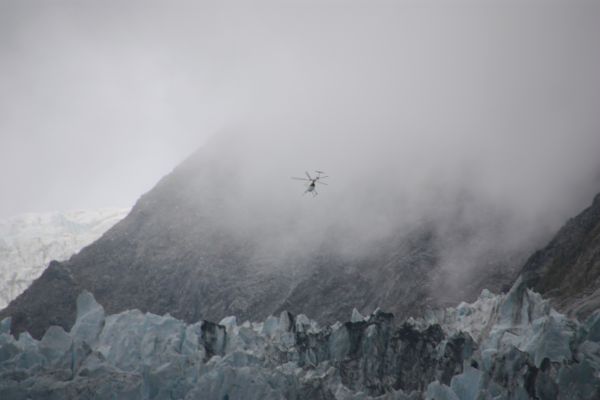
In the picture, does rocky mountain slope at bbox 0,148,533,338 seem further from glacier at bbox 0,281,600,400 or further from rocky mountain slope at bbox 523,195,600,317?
glacier at bbox 0,281,600,400

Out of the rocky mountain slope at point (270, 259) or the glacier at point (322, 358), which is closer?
the glacier at point (322, 358)

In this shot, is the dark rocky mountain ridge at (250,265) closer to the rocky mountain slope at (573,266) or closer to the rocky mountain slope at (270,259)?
the rocky mountain slope at (270,259)

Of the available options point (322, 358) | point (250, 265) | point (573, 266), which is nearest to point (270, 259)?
point (250, 265)

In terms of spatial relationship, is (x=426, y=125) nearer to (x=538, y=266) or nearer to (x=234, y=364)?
(x=538, y=266)

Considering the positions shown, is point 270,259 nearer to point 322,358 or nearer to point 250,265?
point 250,265

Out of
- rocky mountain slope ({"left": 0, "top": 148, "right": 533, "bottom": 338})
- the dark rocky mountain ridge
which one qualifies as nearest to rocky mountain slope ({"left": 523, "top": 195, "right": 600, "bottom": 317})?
the dark rocky mountain ridge

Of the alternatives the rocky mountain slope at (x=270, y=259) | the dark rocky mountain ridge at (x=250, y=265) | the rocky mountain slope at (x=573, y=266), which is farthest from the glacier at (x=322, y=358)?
the rocky mountain slope at (x=270, y=259)
